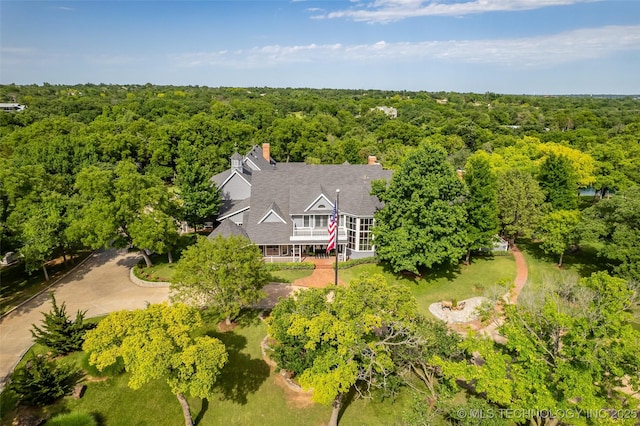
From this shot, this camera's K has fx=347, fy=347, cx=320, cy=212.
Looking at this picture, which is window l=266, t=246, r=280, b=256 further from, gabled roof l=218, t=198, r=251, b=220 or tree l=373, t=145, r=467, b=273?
tree l=373, t=145, r=467, b=273

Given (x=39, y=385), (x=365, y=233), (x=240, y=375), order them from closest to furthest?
(x=39, y=385), (x=240, y=375), (x=365, y=233)

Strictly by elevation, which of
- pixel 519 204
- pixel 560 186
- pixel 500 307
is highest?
pixel 560 186

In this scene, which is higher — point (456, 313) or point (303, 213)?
point (303, 213)

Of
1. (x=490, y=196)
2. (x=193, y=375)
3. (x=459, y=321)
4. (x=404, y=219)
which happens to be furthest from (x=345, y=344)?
(x=490, y=196)

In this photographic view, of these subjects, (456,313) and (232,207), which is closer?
(456,313)

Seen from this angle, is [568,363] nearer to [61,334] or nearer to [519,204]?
[519,204]

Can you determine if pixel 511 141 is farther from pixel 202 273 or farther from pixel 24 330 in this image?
pixel 24 330

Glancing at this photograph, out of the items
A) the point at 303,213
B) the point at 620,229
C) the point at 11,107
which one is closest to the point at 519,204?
the point at 620,229
